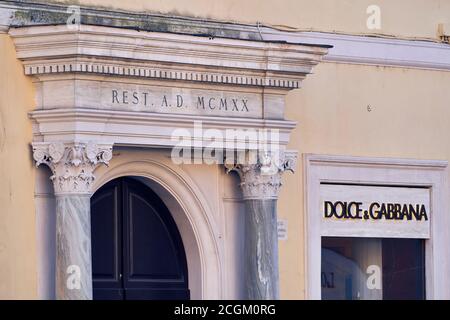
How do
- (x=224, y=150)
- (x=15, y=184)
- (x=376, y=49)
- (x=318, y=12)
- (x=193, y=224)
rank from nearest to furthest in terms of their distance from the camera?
1. (x=15, y=184)
2. (x=224, y=150)
3. (x=193, y=224)
4. (x=318, y=12)
5. (x=376, y=49)

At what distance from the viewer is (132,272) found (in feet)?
49.6

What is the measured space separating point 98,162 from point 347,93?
10.4ft

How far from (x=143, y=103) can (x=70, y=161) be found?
91 cm

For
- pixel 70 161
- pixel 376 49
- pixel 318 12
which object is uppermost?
pixel 318 12

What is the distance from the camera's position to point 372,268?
1650 cm

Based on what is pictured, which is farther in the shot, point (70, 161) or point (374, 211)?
point (374, 211)

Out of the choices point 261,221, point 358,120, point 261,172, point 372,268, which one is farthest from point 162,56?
point 372,268

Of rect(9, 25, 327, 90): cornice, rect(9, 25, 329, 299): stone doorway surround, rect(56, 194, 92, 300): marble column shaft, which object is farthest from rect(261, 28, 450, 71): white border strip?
rect(56, 194, 92, 300): marble column shaft

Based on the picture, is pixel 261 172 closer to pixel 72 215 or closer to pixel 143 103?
pixel 143 103

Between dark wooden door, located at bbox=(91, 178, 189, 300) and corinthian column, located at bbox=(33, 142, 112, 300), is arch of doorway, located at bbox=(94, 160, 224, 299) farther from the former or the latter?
corinthian column, located at bbox=(33, 142, 112, 300)

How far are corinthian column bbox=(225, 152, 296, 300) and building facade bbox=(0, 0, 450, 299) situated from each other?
0.02 m

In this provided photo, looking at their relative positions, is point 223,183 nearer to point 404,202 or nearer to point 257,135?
point 257,135

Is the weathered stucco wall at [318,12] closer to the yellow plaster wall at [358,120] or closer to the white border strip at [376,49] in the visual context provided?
the white border strip at [376,49]
